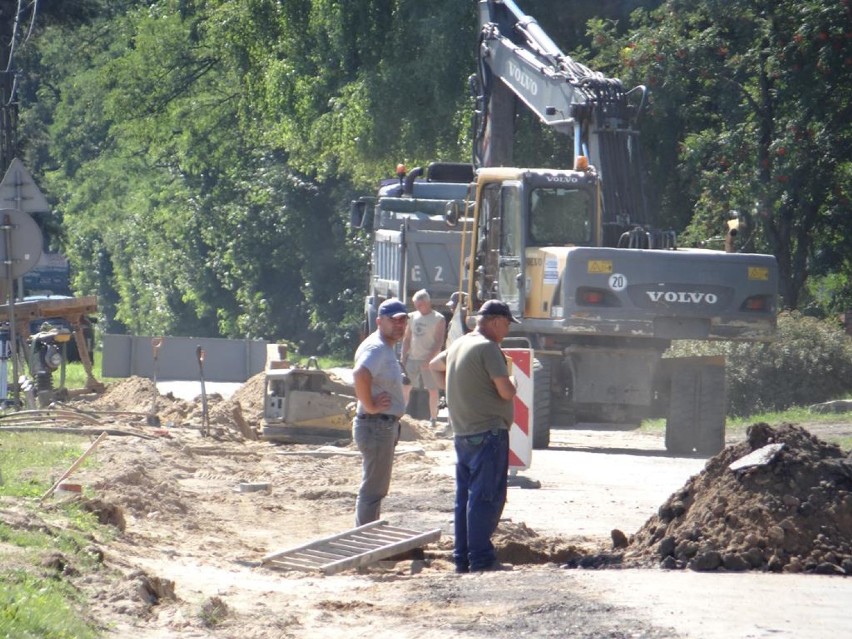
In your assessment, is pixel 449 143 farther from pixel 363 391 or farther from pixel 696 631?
pixel 696 631

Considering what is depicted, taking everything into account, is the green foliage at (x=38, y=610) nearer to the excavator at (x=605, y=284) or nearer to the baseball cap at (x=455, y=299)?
the excavator at (x=605, y=284)

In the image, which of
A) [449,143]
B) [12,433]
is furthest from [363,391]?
[449,143]

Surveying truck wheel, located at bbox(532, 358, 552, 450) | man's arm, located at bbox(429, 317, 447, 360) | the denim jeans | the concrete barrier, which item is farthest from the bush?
the denim jeans

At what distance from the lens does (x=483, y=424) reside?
1015cm

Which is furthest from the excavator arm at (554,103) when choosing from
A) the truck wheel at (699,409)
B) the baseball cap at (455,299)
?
the baseball cap at (455,299)

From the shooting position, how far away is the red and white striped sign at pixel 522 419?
1424 cm

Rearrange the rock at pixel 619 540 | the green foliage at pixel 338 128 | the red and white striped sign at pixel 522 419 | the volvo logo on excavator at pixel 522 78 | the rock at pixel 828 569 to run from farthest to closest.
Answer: the green foliage at pixel 338 128
the volvo logo on excavator at pixel 522 78
the red and white striped sign at pixel 522 419
the rock at pixel 619 540
the rock at pixel 828 569

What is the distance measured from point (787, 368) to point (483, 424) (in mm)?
12933

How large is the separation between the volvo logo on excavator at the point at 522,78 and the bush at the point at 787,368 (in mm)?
4608

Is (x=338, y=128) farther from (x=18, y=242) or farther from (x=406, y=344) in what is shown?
(x=18, y=242)

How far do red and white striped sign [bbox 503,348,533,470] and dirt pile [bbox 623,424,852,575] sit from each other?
412cm

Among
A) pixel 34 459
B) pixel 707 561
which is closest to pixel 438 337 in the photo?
pixel 34 459

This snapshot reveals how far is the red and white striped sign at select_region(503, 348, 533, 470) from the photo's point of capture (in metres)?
14.2

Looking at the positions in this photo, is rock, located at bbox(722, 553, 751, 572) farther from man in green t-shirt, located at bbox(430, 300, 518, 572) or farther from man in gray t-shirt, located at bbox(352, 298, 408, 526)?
man in gray t-shirt, located at bbox(352, 298, 408, 526)
